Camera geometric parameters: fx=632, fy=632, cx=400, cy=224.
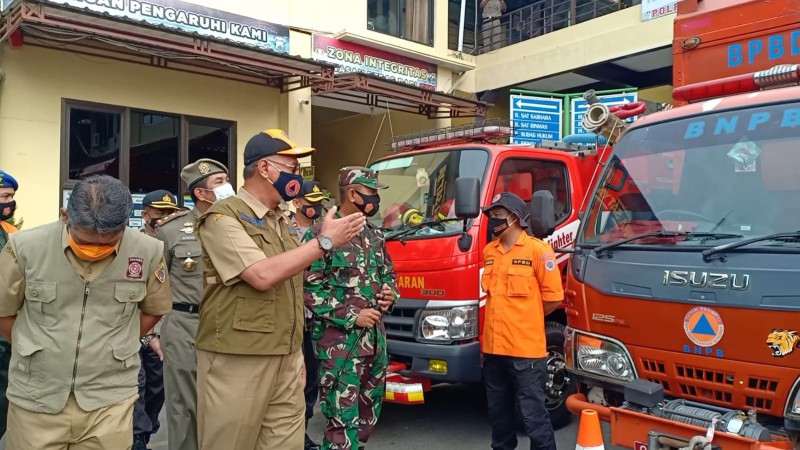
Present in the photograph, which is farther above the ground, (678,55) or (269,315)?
(678,55)

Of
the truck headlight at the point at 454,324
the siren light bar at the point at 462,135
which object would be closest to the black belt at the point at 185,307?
the truck headlight at the point at 454,324

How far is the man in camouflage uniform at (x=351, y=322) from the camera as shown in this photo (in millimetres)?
3443

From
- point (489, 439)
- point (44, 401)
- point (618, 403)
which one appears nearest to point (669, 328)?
point (618, 403)

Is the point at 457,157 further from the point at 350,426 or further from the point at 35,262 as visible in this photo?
the point at 35,262

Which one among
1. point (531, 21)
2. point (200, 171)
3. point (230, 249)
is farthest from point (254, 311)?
point (531, 21)

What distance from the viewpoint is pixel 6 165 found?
8.16 m

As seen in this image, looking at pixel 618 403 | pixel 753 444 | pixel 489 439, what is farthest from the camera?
pixel 489 439

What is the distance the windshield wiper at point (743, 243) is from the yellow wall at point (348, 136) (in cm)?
1046

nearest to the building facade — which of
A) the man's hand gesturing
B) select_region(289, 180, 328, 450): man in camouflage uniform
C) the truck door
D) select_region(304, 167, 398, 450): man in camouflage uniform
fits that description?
select_region(289, 180, 328, 450): man in camouflage uniform

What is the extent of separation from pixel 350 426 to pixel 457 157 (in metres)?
2.34

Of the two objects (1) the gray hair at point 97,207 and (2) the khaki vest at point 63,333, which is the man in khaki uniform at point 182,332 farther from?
(1) the gray hair at point 97,207

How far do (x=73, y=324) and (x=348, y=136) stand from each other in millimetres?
12246

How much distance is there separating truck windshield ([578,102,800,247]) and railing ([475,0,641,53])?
31.6 ft

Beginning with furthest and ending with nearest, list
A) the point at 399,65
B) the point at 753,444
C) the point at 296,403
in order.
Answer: the point at 399,65 < the point at 296,403 < the point at 753,444
